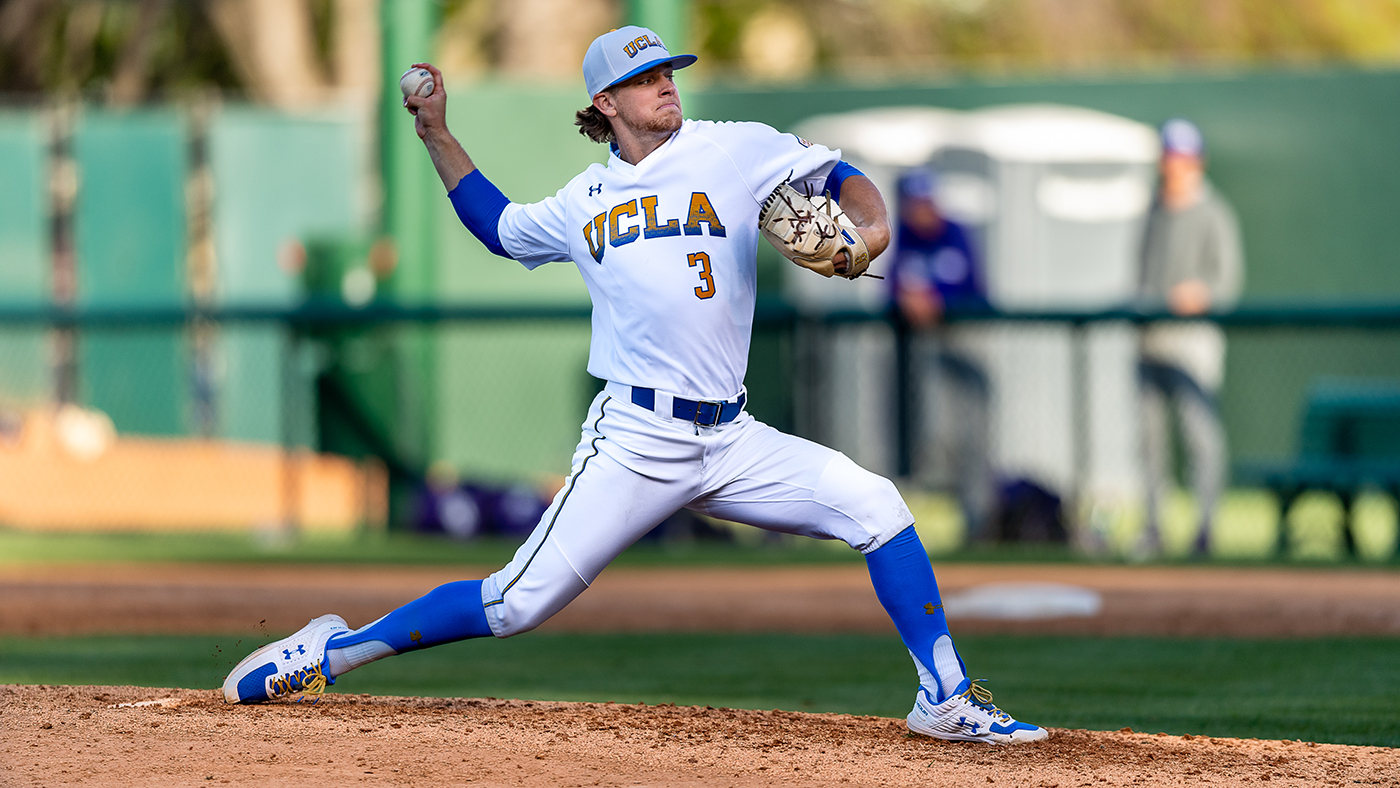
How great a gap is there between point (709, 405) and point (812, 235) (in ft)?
1.66

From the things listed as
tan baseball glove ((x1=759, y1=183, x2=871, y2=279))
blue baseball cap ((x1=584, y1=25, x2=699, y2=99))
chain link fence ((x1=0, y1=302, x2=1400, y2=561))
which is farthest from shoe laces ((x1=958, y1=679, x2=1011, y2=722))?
chain link fence ((x1=0, y1=302, x2=1400, y2=561))

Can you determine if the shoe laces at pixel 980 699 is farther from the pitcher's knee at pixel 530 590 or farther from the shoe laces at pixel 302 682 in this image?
the shoe laces at pixel 302 682

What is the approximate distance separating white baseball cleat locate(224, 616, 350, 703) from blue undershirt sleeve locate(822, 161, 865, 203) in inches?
67.0

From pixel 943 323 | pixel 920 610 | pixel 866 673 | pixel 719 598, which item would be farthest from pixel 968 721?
pixel 943 323

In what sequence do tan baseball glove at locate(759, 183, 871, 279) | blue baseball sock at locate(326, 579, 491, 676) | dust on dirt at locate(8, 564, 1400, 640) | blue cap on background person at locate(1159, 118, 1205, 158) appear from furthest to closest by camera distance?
blue cap on background person at locate(1159, 118, 1205, 158) → dust on dirt at locate(8, 564, 1400, 640) → blue baseball sock at locate(326, 579, 491, 676) → tan baseball glove at locate(759, 183, 871, 279)

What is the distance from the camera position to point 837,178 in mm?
4367

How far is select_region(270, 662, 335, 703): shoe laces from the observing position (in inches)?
182

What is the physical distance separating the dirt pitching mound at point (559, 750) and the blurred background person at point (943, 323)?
5.31 m

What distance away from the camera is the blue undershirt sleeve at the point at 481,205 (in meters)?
4.62

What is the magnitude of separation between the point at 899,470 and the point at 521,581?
7.62 meters

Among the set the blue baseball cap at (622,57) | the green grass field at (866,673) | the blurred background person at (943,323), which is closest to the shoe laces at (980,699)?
the green grass field at (866,673)

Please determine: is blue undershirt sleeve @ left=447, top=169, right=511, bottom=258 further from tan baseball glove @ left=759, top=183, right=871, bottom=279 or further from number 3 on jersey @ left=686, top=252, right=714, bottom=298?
tan baseball glove @ left=759, top=183, right=871, bottom=279

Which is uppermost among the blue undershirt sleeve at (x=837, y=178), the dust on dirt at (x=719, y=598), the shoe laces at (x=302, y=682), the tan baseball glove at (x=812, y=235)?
the blue undershirt sleeve at (x=837, y=178)

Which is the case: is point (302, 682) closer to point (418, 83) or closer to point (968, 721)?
point (418, 83)
